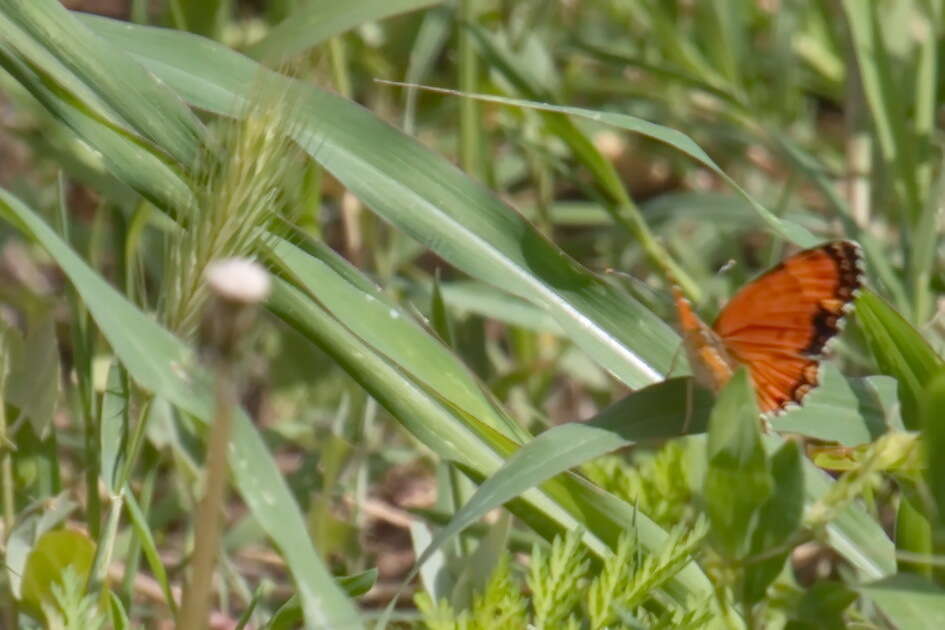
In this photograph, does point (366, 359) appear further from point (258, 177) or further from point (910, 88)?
point (910, 88)

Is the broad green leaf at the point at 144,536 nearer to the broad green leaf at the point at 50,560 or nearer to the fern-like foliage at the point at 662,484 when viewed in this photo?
the broad green leaf at the point at 50,560

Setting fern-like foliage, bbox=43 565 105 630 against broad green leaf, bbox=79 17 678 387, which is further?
broad green leaf, bbox=79 17 678 387

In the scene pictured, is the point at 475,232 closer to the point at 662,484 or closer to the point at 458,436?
the point at 458,436

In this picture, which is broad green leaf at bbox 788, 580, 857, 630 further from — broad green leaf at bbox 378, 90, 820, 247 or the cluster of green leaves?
broad green leaf at bbox 378, 90, 820, 247

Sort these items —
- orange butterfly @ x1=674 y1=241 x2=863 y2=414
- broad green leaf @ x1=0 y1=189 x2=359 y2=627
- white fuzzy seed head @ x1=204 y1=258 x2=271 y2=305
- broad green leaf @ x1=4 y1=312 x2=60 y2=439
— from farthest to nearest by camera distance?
broad green leaf @ x1=4 y1=312 x2=60 y2=439, orange butterfly @ x1=674 y1=241 x2=863 y2=414, broad green leaf @ x1=0 y1=189 x2=359 y2=627, white fuzzy seed head @ x1=204 y1=258 x2=271 y2=305

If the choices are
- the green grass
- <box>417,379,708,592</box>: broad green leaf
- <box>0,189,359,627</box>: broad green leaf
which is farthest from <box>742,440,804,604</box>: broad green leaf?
<box>0,189,359,627</box>: broad green leaf

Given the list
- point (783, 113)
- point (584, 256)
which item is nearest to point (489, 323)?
point (584, 256)

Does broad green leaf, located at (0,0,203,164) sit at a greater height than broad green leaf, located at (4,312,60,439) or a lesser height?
greater
